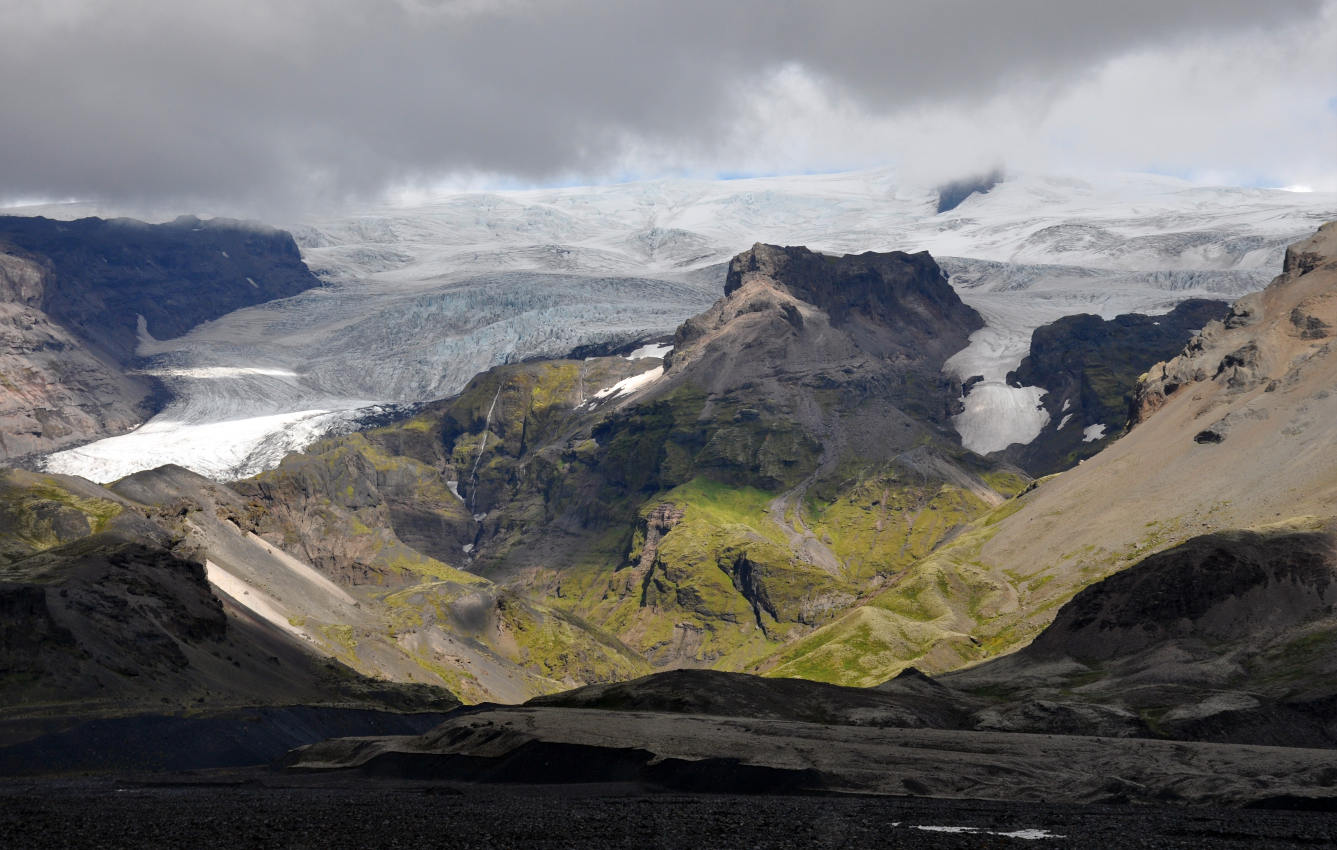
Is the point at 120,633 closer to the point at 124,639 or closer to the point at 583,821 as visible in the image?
the point at 124,639

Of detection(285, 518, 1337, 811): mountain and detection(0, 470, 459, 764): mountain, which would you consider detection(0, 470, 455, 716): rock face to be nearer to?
detection(0, 470, 459, 764): mountain

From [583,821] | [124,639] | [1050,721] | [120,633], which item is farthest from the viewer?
[1050,721]

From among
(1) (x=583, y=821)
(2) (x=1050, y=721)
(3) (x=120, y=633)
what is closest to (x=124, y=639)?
(3) (x=120, y=633)

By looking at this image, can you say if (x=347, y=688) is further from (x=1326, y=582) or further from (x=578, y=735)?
(x=1326, y=582)

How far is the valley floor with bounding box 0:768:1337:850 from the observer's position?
5841cm

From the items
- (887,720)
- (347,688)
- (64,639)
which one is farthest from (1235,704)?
(64,639)

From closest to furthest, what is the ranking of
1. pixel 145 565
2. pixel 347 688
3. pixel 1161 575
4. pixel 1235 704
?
1. pixel 1235 704
2. pixel 145 565
3. pixel 347 688
4. pixel 1161 575

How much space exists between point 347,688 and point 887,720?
254 feet

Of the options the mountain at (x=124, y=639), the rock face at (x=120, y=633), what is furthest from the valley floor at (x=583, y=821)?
the rock face at (x=120, y=633)

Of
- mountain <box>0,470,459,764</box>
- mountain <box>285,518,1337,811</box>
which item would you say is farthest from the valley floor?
mountain <box>0,470,459,764</box>

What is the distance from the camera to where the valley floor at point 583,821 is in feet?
192

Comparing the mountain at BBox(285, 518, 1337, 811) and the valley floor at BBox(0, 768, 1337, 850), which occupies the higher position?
the valley floor at BBox(0, 768, 1337, 850)

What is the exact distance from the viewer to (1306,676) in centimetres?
15062

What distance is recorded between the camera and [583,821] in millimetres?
65625
